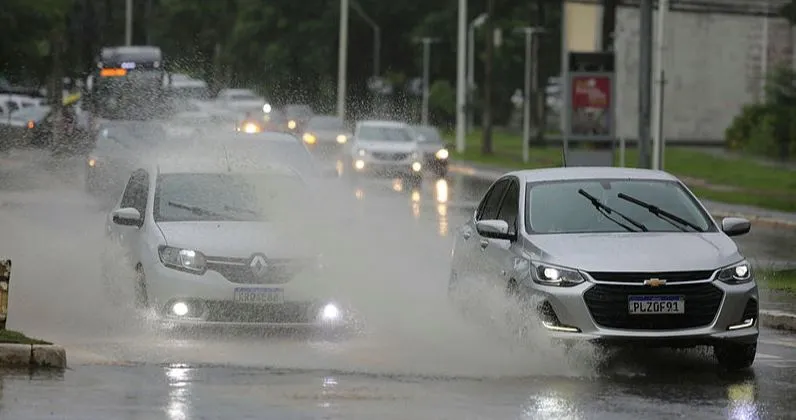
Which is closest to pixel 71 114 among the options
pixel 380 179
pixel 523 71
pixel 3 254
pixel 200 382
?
pixel 380 179

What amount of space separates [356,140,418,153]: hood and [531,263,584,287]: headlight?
34511 millimetres

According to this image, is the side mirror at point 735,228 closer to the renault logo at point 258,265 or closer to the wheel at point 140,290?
the renault logo at point 258,265

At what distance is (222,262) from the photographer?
584 inches

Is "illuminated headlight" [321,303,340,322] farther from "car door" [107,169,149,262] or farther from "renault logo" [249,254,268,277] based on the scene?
"car door" [107,169,149,262]

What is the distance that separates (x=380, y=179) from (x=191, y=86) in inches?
456

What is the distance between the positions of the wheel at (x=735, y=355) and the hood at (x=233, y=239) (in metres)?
3.53

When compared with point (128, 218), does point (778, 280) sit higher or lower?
lower

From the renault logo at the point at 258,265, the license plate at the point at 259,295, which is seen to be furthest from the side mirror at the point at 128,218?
the license plate at the point at 259,295

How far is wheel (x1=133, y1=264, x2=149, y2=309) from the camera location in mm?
15125

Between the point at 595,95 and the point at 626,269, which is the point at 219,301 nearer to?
the point at 626,269

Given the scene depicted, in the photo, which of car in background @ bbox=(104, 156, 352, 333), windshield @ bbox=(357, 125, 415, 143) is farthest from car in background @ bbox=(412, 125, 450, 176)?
car in background @ bbox=(104, 156, 352, 333)

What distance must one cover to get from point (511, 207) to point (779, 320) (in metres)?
3.07

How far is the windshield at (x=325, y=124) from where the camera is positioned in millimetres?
63969

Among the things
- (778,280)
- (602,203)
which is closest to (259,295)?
(602,203)
